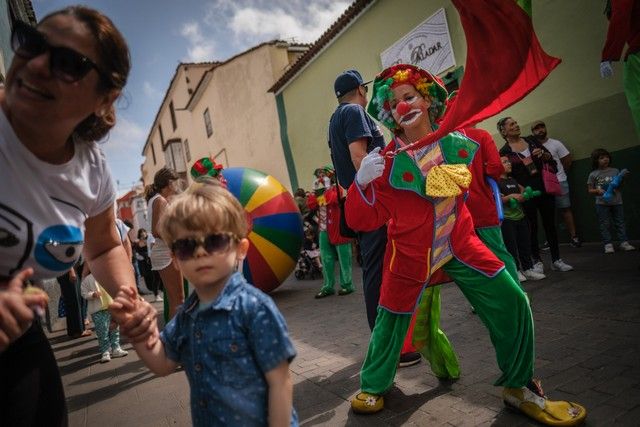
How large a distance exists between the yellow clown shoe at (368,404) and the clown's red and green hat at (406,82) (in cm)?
160

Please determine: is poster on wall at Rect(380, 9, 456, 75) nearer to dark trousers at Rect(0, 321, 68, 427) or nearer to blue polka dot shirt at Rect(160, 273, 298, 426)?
blue polka dot shirt at Rect(160, 273, 298, 426)

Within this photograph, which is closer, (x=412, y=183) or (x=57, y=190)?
(x=57, y=190)

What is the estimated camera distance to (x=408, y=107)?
2658 millimetres

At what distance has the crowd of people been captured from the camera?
1364mm

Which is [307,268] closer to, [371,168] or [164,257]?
[164,257]

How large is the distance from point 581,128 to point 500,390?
18.9 ft

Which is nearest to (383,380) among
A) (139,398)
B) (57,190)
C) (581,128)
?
(57,190)

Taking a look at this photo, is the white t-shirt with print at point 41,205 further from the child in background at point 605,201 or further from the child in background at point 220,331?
the child in background at point 605,201

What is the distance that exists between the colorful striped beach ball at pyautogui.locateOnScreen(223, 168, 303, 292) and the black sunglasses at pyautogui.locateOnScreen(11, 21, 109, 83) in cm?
505

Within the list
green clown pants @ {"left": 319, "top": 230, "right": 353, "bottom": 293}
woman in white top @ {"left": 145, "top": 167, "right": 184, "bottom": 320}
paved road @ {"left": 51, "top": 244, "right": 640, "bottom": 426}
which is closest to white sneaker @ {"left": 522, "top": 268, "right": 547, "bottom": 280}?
paved road @ {"left": 51, "top": 244, "right": 640, "bottom": 426}

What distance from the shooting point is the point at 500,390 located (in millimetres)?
2633

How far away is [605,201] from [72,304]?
25.1 feet

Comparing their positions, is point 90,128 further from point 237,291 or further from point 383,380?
point 383,380

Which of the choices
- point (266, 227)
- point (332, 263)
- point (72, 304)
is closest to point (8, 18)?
point (72, 304)
